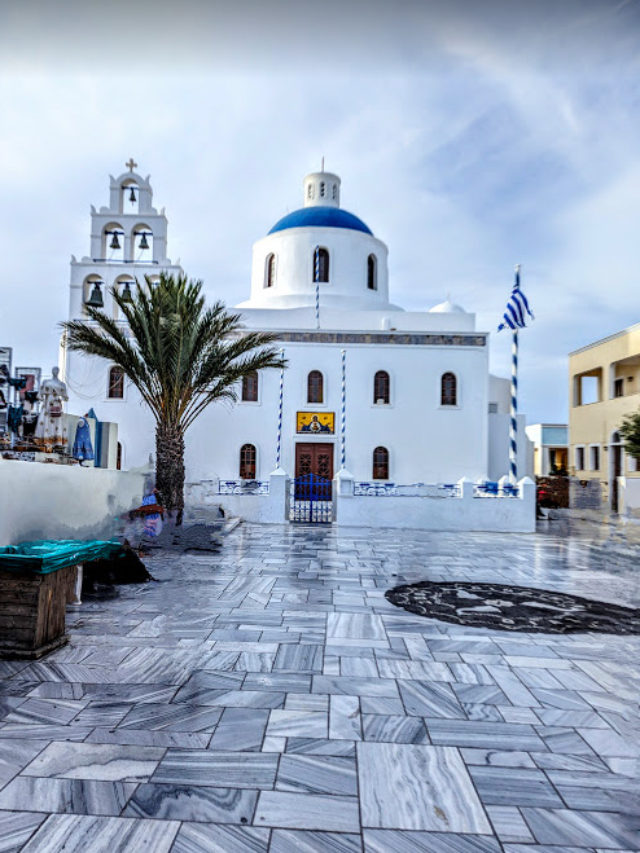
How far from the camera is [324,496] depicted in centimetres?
1930

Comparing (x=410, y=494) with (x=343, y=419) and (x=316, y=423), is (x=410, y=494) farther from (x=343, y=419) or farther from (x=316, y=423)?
(x=316, y=423)

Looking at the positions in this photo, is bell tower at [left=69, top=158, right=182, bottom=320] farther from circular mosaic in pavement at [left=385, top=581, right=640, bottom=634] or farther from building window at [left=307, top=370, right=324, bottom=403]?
circular mosaic in pavement at [left=385, top=581, right=640, bottom=634]

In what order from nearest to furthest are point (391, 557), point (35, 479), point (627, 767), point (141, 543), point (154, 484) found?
point (627, 767) → point (35, 479) → point (391, 557) → point (141, 543) → point (154, 484)

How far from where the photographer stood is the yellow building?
22.9 metres

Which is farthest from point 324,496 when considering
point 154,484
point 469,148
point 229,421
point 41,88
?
point 41,88

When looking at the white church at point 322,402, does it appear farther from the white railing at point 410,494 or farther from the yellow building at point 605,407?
the yellow building at point 605,407

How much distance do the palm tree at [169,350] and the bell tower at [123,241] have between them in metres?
7.73

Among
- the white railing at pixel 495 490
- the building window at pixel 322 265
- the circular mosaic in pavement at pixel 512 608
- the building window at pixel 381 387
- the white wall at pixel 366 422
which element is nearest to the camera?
the circular mosaic in pavement at pixel 512 608

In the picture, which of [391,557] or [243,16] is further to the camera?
[391,557]

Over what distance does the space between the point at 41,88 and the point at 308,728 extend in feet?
22.0

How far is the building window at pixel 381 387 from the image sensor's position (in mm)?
21062

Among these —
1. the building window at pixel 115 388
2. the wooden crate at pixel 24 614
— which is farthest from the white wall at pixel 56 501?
the building window at pixel 115 388

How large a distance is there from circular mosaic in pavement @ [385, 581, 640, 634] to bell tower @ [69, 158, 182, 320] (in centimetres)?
1553

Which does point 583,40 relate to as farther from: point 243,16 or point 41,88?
point 41,88
